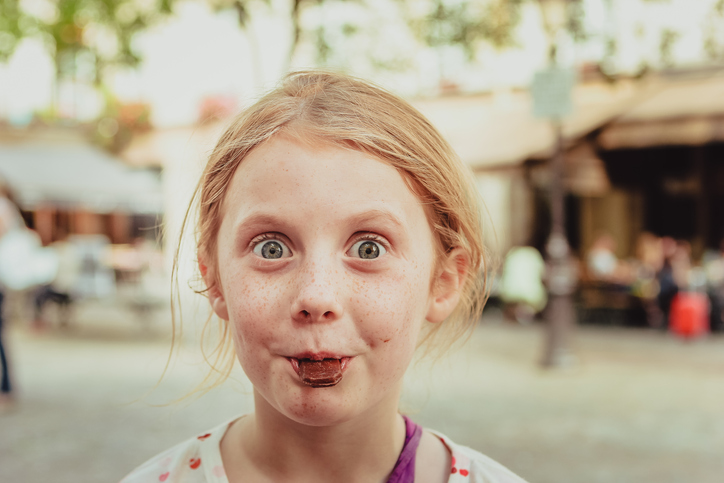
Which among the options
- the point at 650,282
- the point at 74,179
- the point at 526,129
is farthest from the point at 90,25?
the point at 650,282

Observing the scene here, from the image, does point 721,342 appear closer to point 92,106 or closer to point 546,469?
point 546,469

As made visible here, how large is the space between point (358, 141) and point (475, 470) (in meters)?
0.60

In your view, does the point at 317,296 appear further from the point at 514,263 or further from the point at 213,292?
the point at 514,263

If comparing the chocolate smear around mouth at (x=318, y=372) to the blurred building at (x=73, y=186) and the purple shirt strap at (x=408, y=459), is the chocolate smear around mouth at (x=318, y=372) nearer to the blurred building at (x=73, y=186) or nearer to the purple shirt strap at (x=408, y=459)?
the purple shirt strap at (x=408, y=459)

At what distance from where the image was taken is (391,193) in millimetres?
1122

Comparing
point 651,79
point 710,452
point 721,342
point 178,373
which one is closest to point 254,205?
point 710,452

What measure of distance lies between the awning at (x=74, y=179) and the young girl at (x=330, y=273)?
19.1 metres

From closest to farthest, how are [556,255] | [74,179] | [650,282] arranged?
[556,255]
[650,282]
[74,179]

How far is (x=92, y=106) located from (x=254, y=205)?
77.8 ft

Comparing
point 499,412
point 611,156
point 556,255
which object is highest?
point 611,156

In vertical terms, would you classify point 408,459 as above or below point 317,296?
below

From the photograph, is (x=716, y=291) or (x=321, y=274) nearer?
(x=321, y=274)

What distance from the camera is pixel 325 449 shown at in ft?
3.95

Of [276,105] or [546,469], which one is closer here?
[276,105]
